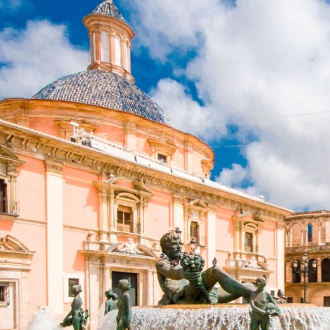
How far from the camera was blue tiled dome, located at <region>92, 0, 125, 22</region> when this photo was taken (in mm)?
25625

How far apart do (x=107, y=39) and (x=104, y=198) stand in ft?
32.5

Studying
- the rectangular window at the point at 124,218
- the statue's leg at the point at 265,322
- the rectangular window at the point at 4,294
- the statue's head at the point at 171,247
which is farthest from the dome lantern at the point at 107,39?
the statue's leg at the point at 265,322

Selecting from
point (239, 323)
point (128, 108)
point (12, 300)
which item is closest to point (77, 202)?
point (12, 300)

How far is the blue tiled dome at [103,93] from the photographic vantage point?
73.3 ft

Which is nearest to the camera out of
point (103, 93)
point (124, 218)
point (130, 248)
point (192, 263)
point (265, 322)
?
point (265, 322)

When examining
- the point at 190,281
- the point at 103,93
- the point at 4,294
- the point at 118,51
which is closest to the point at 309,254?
the point at 118,51

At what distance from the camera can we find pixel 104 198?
59.7 ft

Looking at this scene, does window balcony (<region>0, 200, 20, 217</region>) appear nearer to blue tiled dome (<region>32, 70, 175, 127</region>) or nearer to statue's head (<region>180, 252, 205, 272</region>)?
blue tiled dome (<region>32, 70, 175, 127</region>)

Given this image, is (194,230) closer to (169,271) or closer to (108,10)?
(108,10)

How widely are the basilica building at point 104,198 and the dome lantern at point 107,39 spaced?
48 mm

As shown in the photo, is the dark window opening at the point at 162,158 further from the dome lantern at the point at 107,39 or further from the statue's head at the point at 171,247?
the statue's head at the point at 171,247

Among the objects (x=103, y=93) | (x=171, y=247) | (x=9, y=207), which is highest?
(x=103, y=93)

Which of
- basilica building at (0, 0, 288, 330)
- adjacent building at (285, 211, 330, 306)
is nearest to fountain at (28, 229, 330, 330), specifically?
basilica building at (0, 0, 288, 330)

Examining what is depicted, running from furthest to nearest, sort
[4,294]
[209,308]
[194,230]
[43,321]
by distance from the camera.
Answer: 1. [194,230]
2. [43,321]
3. [4,294]
4. [209,308]
